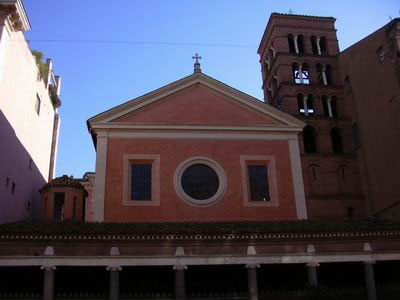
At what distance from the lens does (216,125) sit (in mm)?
24344

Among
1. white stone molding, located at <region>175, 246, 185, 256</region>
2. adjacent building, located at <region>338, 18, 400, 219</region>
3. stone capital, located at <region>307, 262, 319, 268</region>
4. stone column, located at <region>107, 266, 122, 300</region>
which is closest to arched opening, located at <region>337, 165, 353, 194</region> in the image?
adjacent building, located at <region>338, 18, 400, 219</region>

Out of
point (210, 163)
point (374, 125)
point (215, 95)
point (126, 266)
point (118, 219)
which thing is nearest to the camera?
point (126, 266)

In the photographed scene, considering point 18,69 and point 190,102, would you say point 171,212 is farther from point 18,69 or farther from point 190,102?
point 18,69

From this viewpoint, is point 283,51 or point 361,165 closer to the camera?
point 361,165

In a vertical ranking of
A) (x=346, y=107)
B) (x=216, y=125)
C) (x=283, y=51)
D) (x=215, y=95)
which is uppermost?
(x=283, y=51)

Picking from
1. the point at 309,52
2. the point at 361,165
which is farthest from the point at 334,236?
the point at 309,52

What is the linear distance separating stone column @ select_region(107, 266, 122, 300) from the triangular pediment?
8.13m

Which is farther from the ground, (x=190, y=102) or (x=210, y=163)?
(x=190, y=102)

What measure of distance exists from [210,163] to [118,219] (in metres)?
5.04

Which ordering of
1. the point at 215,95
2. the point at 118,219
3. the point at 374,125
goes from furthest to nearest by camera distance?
the point at 374,125, the point at 215,95, the point at 118,219

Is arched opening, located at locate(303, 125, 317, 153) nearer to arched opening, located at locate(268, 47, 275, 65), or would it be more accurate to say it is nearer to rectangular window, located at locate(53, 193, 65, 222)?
arched opening, located at locate(268, 47, 275, 65)

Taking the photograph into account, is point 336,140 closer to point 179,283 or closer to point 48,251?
point 179,283

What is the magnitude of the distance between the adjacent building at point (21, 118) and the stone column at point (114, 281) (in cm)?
726

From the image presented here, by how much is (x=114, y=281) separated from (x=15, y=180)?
9489 millimetres
